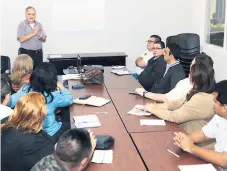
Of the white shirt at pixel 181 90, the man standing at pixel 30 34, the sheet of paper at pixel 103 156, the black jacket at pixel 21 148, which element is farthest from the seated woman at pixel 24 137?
the man standing at pixel 30 34

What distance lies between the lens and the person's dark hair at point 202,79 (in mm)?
2811

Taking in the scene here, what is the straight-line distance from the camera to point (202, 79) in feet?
9.24

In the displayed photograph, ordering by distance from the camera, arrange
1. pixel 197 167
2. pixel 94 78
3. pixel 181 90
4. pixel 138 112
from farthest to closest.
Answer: pixel 94 78 → pixel 181 90 → pixel 138 112 → pixel 197 167

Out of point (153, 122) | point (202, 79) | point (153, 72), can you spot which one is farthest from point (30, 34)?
point (202, 79)

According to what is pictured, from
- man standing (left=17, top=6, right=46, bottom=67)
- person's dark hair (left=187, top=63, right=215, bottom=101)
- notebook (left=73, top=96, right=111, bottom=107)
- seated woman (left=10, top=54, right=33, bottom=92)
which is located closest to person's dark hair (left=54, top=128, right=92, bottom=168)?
person's dark hair (left=187, top=63, right=215, bottom=101)

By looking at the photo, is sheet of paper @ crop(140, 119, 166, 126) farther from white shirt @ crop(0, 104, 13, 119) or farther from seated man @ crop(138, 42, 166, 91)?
seated man @ crop(138, 42, 166, 91)

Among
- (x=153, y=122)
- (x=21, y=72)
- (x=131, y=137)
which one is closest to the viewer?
(x=131, y=137)

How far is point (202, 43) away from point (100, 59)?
6.45ft

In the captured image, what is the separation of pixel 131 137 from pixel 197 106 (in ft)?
2.01

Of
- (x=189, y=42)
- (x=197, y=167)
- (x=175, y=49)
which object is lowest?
(x=197, y=167)

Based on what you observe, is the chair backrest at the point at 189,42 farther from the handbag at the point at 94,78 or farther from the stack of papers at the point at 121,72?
the handbag at the point at 94,78

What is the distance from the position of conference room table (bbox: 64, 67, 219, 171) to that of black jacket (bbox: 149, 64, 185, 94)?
1.44 feet

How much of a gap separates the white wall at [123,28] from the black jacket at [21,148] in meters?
4.68

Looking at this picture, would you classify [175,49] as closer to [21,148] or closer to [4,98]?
[4,98]
